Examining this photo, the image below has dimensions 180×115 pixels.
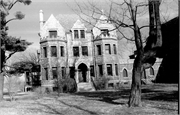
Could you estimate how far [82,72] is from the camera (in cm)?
2919

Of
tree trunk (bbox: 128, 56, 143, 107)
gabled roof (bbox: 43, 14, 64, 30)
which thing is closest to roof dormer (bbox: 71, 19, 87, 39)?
gabled roof (bbox: 43, 14, 64, 30)

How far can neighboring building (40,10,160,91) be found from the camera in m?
27.6

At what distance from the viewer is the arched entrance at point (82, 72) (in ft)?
94.7

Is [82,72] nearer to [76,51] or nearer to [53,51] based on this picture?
[76,51]

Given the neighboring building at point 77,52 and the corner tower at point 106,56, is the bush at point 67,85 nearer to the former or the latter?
the neighboring building at point 77,52

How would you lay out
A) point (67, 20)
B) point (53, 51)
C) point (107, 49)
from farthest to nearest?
point (67, 20)
point (107, 49)
point (53, 51)

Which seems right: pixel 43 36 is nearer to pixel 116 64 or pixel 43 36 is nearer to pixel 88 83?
pixel 88 83

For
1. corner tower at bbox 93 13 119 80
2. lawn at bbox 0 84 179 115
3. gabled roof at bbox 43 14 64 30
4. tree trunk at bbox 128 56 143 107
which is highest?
gabled roof at bbox 43 14 64 30

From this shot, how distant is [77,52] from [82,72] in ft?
10.6

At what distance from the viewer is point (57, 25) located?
94.8 feet

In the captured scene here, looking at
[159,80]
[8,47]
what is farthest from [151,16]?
[8,47]

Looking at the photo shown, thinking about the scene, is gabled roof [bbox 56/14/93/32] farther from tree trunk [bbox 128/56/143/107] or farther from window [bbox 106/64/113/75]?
tree trunk [bbox 128/56/143/107]

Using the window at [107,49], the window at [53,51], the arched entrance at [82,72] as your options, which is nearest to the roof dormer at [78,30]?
the window at [53,51]

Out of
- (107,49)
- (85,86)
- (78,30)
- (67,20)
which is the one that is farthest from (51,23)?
(85,86)
